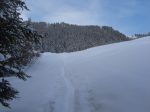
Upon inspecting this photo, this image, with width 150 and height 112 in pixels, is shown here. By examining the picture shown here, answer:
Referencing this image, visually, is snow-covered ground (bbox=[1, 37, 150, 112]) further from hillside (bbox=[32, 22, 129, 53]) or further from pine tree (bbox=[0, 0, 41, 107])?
hillside (bbox=[32, 22, 129, 53])

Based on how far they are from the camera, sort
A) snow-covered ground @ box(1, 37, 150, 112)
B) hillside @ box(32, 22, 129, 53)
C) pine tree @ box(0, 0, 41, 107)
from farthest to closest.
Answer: hillside @ box(32, 22, 129, 53) < snow-covered ground @ box(1, 37, 150, 112) < pine tree @ box(0, 0, 41, 107)

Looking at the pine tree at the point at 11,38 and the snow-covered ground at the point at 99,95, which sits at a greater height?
the pine tree at the point at 11,38

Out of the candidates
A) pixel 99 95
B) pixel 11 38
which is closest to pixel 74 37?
pixel 99 95

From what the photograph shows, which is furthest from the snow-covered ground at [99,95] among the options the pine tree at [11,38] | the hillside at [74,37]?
the hillside at [74,37]

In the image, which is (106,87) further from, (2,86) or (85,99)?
(2,86)

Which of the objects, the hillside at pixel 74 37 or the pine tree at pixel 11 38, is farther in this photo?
the hillside at pixel 74 37

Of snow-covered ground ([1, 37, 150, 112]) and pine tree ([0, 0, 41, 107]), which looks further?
snow-covered ground ([1, 37, 150, 112])

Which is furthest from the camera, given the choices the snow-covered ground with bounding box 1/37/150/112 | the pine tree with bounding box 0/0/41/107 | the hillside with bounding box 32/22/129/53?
the hillside with bounding box 32/22/129/53

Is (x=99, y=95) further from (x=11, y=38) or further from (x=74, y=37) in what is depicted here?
(x=74, y=37)

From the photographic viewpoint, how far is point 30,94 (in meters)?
14.8

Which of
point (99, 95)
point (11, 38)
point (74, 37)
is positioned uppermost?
point (11, 38)

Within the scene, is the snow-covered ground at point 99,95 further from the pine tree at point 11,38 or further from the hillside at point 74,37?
the hillside at point 74,37

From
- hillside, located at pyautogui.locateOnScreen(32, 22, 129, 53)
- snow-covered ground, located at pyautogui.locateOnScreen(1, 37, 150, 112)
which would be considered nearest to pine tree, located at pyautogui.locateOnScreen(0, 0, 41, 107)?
snow-covered ground, located at pyautogui.locateOnScreen(1, 37, 150, 112)

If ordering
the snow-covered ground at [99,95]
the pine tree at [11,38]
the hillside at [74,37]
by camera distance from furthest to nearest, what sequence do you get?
1. the hillside at [74,37]
2. the snow-covered ground at [99,95]
3. the pine tree at [11,38]
